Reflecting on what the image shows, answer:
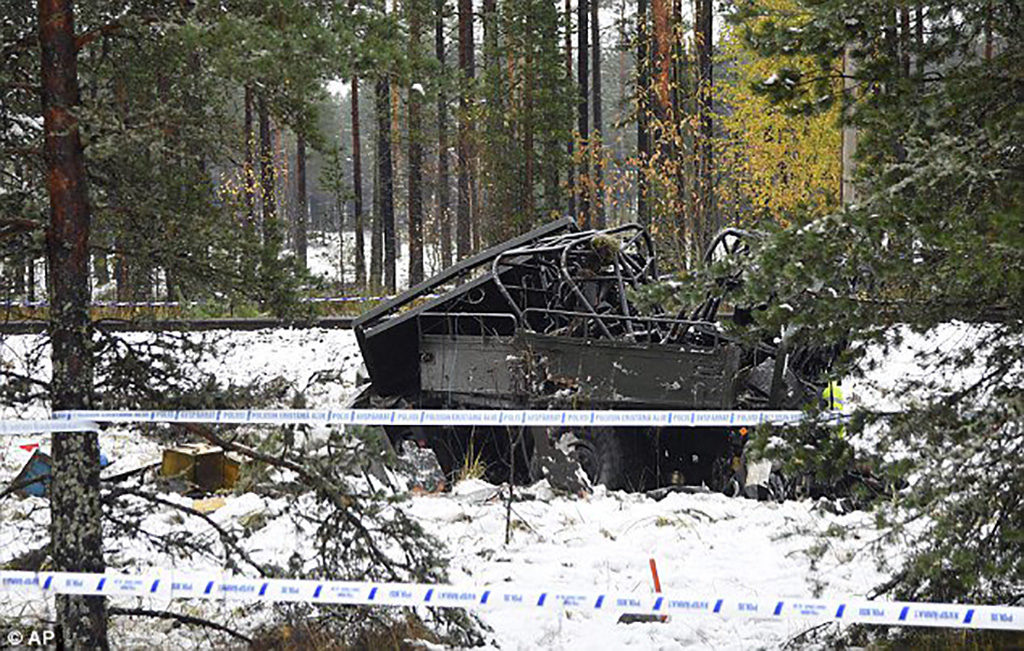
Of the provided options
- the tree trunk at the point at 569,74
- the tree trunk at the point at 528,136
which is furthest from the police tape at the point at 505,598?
the tree trunk at the point at 569,74

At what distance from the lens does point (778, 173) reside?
80.0ft

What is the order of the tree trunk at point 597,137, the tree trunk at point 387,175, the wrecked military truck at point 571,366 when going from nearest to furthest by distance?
the wrecked military truck at point 571,366 → the tree trunk at point 597,137 → the tree trunk at point 387,175

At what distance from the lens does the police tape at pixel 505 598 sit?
3836mm

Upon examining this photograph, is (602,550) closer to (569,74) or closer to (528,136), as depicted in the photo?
(528,136)

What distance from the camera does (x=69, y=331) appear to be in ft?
15.0

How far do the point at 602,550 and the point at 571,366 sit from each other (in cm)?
173

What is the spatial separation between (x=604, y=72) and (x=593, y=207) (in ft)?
160

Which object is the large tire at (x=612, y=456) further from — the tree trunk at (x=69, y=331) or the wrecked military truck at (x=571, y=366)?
the tree trunk at (x=69, y=331)

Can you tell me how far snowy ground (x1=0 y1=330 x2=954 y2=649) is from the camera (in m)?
5.18

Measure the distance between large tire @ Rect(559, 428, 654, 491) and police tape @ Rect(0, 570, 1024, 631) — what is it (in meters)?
3.92

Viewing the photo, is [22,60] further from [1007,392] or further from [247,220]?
[1007,392]

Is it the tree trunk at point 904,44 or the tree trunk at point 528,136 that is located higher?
the tree trunk at point 528,136

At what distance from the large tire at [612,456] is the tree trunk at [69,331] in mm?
4093

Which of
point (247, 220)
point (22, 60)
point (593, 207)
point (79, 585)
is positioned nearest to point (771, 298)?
point (247, 220)
